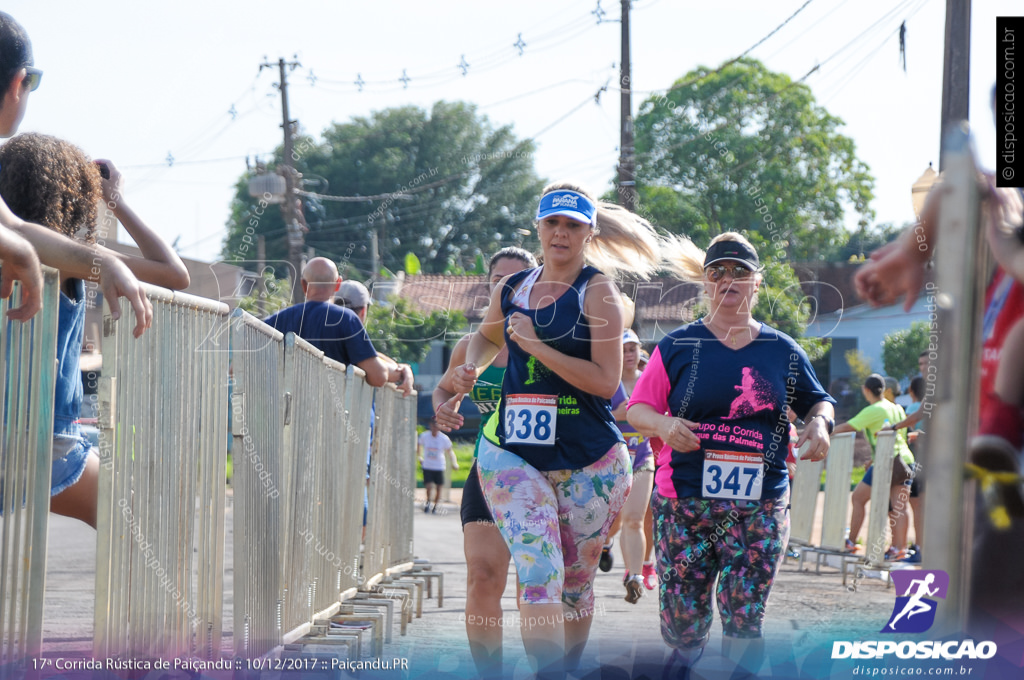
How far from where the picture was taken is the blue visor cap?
15.6 ft

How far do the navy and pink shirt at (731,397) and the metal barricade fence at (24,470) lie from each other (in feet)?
8.21

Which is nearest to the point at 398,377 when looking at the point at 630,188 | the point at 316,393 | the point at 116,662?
the point at 316,393

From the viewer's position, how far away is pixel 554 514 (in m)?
4.50

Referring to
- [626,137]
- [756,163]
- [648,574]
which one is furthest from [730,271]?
[756,163]

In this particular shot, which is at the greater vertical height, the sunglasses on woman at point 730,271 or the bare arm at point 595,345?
the sunglasses on woman at point 730,271

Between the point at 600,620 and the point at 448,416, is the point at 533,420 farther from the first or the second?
the point at 600,620

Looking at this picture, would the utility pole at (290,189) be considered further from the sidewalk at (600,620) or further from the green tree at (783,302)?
the sidewalk at (600,620)

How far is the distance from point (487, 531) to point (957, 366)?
2797 millimetres

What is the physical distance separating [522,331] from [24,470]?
2050 millimetres

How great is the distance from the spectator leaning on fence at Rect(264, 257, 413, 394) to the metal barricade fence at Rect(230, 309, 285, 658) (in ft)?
6.44

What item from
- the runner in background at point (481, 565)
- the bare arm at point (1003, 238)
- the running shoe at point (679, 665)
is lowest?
the running shoe at point (679, 665)

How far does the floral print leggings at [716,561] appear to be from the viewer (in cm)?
463

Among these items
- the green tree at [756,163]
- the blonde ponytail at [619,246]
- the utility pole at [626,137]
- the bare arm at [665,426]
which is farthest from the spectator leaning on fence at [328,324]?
the green tree at [756,163]

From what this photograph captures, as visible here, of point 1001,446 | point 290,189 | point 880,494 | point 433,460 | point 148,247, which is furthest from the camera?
point 290,189
